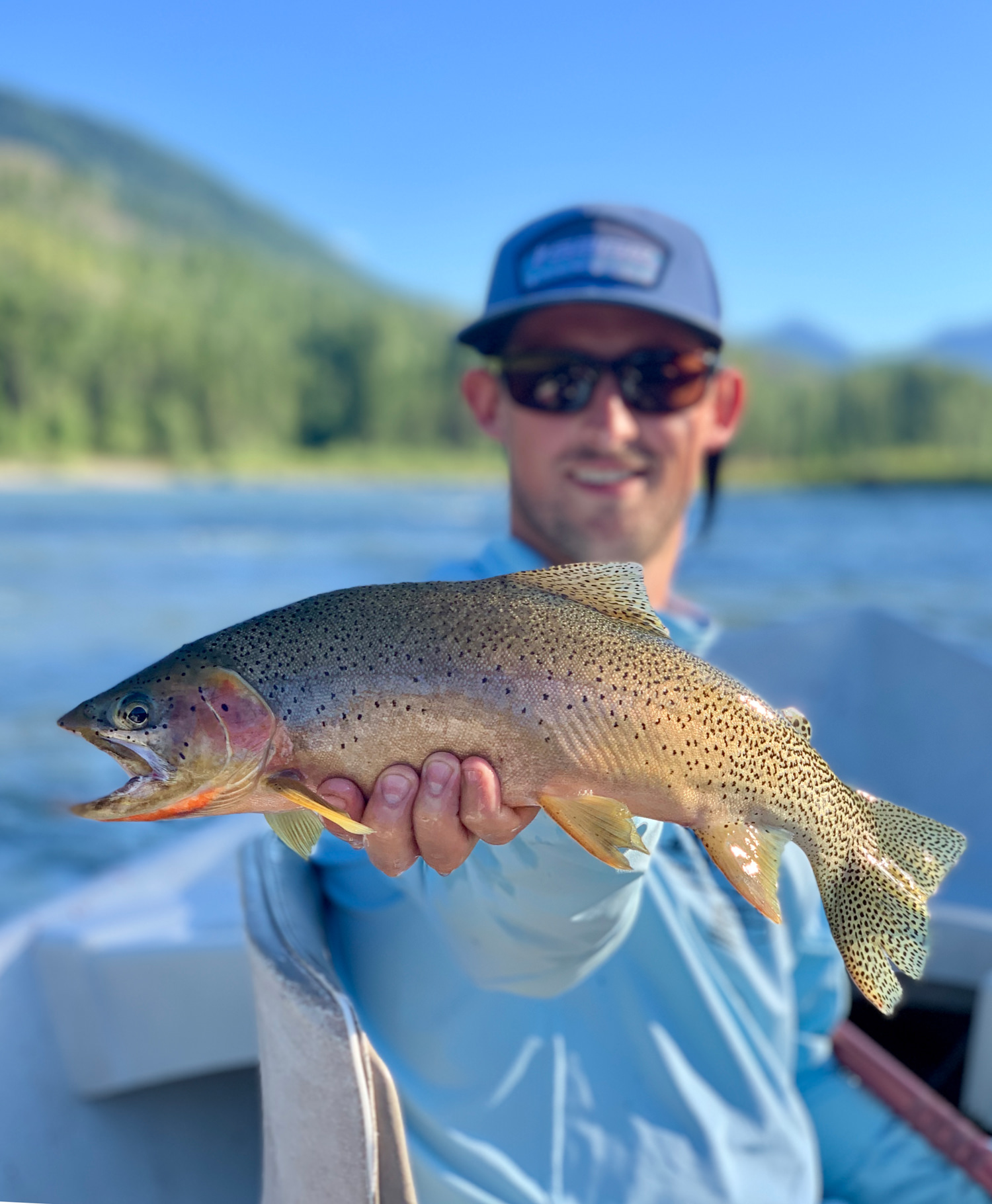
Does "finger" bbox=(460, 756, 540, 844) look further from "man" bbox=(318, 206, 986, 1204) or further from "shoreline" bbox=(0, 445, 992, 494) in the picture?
"shoreline" bbox=(0, 445, 992, 494)

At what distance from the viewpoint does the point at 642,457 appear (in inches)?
120

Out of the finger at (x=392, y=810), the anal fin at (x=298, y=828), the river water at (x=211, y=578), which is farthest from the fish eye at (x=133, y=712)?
the river water at (x=211, y=578)

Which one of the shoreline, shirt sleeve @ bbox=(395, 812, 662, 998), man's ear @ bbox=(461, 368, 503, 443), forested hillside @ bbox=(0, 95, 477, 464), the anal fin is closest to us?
the anal fin

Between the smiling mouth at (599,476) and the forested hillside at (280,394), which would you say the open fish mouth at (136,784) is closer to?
the smiling mouth at (599,476)

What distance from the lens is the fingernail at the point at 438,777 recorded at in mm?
1613

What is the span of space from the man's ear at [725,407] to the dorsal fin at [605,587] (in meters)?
1.79

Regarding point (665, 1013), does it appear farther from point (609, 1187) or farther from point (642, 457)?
point (642, 457)

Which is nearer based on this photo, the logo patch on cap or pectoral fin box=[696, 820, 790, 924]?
pectoral fin box=[696, 820, 790, 924]

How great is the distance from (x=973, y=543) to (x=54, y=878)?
27608 mm

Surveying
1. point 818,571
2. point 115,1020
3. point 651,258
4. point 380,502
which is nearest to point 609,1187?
point 115,1020

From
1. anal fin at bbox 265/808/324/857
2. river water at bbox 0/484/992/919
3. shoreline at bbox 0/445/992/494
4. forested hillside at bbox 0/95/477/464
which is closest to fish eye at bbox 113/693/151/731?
anal fin at bbox 265/808/324/857

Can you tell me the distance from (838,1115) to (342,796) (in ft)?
6.40

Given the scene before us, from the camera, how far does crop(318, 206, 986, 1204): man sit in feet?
6.09

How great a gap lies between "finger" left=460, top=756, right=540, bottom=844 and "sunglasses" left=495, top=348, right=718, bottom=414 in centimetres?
162
